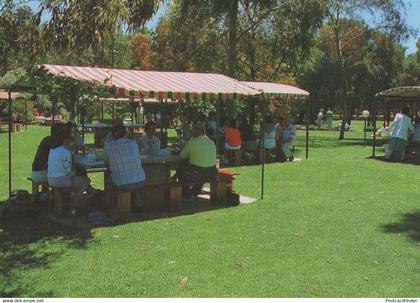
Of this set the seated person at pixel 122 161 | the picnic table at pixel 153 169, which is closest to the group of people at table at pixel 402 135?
the picnic table at pixel 153 169

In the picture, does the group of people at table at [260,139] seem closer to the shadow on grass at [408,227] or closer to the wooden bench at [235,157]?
the wooden bench at [235,157]

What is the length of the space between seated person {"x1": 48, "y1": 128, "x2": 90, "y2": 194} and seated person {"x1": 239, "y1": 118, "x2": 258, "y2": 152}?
29.8 feet

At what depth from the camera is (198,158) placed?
920cm

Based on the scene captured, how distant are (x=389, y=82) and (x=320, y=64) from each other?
956 centimetres

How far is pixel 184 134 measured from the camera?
59.7ft

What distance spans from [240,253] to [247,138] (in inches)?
421

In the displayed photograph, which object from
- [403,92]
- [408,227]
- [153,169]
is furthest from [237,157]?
[408,227]

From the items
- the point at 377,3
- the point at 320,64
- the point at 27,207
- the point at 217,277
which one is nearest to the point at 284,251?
the point at 217,277

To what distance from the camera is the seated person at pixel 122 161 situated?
8.10 meters

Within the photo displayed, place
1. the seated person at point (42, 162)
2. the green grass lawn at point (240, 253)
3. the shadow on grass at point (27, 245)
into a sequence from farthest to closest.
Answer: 1. the seated person at point (42, 162)
2. the shadow on grass at point (27, 245)
3. the green grass lawn at point (240, 253)

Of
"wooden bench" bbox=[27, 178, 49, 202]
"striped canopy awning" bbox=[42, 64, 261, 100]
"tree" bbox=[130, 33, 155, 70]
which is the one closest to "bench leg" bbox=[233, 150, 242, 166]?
"striped canopy awning" bbox=[42, 64, 261, 100]

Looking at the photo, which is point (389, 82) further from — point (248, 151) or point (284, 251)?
point (284, 251)

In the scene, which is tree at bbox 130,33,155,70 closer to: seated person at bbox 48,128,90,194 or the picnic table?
the picnic table

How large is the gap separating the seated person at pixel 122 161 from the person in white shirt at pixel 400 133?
1039 centimetres
